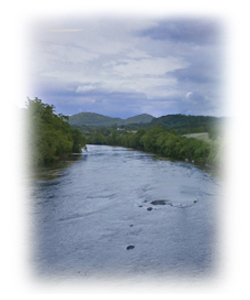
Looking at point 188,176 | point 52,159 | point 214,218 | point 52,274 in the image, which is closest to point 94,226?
point 52,274

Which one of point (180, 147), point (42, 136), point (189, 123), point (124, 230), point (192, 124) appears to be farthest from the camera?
point (189, 123)

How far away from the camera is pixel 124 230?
500 inches

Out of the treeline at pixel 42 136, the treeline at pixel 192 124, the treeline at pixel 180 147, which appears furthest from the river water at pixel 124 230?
the treeline at pixel 192 124

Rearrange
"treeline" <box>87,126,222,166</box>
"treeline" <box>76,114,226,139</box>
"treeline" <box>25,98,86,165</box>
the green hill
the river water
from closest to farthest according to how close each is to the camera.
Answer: the river water, "treeline" <box>25,98,86,165</box>, "treeline" <box>87,126,222,166</box>, "treeline" <box>76,114,226,139</box>, the green hill

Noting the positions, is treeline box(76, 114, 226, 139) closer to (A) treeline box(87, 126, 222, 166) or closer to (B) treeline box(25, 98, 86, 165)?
(A) treeline box(87, 126, 222, 166)

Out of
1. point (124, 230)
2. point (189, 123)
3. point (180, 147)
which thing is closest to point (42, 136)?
point (124, 230)

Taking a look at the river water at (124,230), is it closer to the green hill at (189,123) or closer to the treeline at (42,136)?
the treeline at (42,136)

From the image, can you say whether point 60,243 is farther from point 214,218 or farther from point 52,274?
point 214,218

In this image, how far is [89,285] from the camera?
862cm

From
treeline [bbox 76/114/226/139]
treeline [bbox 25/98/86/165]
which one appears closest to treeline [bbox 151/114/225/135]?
treeline [bbox 76/114/226/139]

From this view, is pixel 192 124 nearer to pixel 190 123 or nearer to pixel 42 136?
pixel 190 123

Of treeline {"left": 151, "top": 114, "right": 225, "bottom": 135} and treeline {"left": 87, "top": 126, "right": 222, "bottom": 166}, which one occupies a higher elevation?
treeline {"left": 151, "top": 114, "right": 225, "bottom": 135}

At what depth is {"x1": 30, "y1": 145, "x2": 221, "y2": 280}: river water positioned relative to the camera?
934 centimetres

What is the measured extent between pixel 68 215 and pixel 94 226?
218 cm
